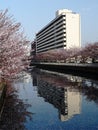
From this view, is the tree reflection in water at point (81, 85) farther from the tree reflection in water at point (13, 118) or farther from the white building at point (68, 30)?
the white building at point (68, 30)

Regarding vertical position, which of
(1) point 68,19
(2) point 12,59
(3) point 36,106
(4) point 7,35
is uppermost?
(1) point 68,19

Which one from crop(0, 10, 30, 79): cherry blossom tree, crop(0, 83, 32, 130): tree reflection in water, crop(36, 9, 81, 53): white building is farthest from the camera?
crop(36, 9, 81, 53): white building

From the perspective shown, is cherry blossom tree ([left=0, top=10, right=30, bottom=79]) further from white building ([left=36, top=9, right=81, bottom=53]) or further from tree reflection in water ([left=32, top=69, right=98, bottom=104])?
white building ([left=36, top=9, right=81, bottom=53])

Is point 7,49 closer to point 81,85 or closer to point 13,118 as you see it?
point 13,118

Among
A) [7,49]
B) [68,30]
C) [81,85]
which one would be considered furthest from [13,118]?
[68,30]

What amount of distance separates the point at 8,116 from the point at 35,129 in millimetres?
2647

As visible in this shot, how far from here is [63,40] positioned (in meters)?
167

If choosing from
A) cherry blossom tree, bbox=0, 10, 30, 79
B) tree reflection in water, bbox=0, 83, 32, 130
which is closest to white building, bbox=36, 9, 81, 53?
cherry blossom tree, bbox=0, 10, 30, 79

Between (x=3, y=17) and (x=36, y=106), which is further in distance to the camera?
(x=3, y=17)

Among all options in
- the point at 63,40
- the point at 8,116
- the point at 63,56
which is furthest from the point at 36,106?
the point at 63,40

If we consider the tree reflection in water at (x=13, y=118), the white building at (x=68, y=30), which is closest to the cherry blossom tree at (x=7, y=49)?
the tree reflection in water at (x=13, y=118)

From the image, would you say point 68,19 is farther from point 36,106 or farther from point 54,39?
point 36,106

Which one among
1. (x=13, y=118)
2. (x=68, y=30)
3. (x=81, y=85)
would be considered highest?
(x=68, y=30)

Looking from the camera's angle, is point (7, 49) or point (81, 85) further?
point (81, 85)
